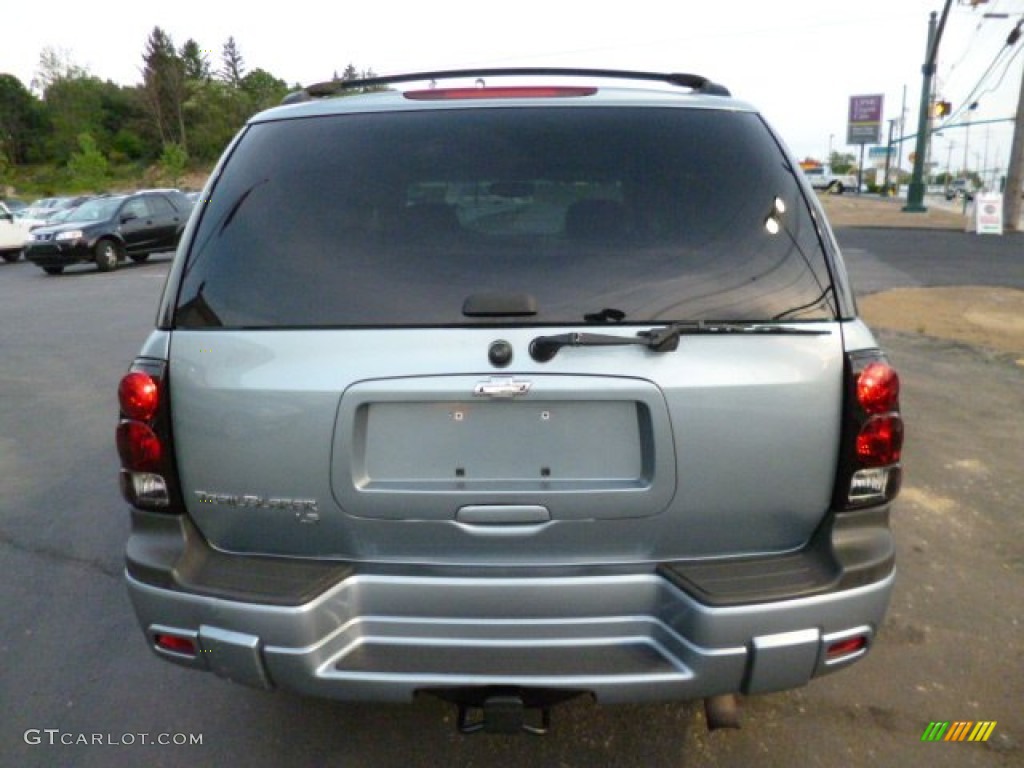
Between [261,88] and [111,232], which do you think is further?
[261,88]

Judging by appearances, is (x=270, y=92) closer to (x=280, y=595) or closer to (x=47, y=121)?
(x=47, y=121)

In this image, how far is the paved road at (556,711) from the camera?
2.74 meters

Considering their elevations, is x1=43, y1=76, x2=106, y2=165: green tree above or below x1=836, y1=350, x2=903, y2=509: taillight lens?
above

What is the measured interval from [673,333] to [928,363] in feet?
23.2

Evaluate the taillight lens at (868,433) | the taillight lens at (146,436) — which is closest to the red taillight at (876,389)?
the taillight lens at (868,433)

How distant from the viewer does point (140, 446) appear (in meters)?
2.32

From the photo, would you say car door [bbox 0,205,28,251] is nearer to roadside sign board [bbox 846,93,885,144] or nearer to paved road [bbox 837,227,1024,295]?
paved road [bbox 837,227,1024,295]

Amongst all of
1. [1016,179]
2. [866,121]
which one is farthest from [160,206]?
[866,121]

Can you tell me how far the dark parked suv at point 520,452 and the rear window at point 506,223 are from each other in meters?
0.01

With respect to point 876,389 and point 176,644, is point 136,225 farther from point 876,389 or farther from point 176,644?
point 876,389

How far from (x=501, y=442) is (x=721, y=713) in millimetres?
1180

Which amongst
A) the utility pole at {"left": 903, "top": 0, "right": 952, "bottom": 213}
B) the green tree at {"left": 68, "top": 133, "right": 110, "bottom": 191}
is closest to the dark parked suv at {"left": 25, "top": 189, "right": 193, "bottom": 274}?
the utility pole at {"left": 903, "top": 0, "right": 952, "bottom": 213}

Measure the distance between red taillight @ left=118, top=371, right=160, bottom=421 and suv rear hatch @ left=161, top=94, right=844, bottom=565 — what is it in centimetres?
8

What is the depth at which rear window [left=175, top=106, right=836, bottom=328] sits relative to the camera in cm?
220
